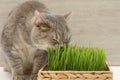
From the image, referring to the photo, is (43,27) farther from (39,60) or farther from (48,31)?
(39,60)

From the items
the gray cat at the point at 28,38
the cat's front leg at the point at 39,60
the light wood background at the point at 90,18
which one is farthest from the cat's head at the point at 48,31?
the light wood background at the point at 90,18

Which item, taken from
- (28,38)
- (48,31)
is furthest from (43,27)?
(28,38)

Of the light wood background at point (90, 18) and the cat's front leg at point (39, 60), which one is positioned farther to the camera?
the light wood background at point (90, 18)

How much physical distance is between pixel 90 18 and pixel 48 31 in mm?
457

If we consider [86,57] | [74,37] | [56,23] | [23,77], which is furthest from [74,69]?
[74,37]

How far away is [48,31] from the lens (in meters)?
0.90

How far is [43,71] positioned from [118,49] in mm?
616

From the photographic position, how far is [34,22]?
92cm

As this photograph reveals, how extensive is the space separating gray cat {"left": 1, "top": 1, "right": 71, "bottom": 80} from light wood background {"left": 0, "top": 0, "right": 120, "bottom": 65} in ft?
0.67

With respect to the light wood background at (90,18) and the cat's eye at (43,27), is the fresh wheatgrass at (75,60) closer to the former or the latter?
the cat's eye at (43,27)

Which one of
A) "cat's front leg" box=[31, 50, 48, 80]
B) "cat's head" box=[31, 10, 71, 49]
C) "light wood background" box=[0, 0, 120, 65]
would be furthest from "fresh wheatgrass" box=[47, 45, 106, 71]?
"light wood background" box=[0, 0, 120, 65]

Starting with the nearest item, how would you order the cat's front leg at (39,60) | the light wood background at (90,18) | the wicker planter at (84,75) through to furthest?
1. the wicker planter at (84,75)
2. the cat's front leg at (39,60)
3. the light wood background at (90,18)

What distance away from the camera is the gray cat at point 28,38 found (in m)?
0.92

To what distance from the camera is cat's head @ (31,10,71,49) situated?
89 cm
